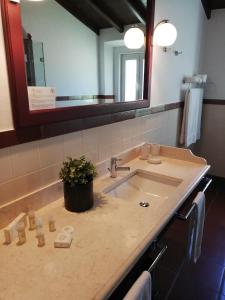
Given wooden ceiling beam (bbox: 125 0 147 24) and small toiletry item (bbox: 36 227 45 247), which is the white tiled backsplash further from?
wooden ceiling beam (bbox: 125 0 147 24)

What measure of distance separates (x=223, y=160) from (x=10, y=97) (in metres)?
3.04

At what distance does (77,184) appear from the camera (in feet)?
3.27

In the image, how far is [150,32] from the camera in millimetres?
1634

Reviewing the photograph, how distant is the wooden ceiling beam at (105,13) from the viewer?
1.25 m

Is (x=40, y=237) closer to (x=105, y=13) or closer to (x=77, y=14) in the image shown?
(x=77, y=14)

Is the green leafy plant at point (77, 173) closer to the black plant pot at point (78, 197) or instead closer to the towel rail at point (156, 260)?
the black plant pot at point (78, 197)

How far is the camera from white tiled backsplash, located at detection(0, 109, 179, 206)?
3.04 feet

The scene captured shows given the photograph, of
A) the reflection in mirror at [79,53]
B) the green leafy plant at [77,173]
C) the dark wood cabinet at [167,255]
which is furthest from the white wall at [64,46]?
the dark wood cabinet at [167,255]

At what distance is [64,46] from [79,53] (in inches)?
4.5

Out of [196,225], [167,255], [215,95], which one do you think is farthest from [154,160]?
[215,95]

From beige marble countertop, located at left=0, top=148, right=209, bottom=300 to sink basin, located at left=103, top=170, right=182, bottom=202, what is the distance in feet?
0.74

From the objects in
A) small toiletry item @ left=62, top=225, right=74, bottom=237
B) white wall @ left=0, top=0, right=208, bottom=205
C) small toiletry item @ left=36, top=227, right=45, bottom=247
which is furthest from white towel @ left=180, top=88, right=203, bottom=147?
small toiletry item @ left=36, top=227, right=45, bottom=247

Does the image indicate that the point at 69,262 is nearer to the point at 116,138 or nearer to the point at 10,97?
the point at 10,97

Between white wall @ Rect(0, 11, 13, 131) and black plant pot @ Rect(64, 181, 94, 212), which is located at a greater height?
white wall @ Rect(0, 11, 13, 131)
